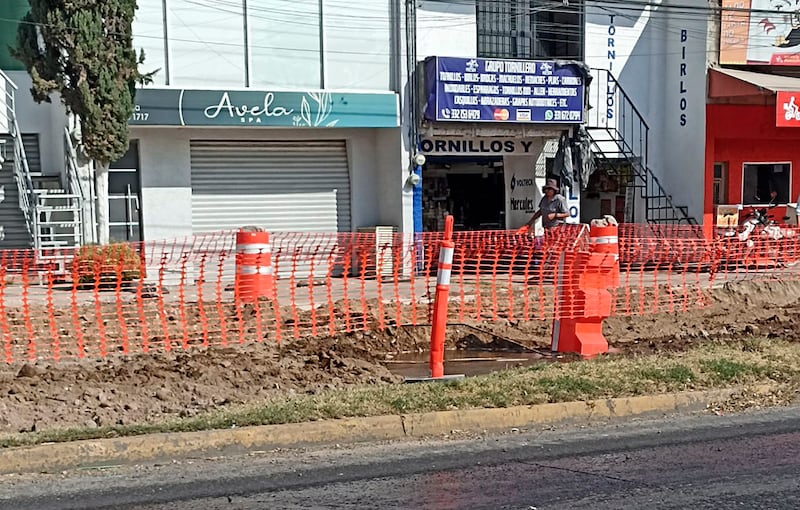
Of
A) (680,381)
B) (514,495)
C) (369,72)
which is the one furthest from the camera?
(369,72)

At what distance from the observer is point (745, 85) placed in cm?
1850

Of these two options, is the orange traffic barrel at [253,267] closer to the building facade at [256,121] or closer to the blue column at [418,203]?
the building facade at [256,121]

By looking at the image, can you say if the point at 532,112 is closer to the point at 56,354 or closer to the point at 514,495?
the point at 56,354

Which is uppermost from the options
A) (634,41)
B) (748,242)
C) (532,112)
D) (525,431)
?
(634,41)

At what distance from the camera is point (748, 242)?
16562 mm

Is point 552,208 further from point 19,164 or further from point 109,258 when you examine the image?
point 19,164

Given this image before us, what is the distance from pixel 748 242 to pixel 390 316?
8.83m

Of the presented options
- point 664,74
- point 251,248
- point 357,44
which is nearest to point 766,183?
point 664,74

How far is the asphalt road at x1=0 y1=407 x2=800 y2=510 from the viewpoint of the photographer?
518 cm

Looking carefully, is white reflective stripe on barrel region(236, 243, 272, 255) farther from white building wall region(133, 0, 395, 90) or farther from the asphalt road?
the asphalt road

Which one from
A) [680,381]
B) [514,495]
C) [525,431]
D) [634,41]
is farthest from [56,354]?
[634,41]

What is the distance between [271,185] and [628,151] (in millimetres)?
8368

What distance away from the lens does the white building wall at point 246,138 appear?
54.0 feet

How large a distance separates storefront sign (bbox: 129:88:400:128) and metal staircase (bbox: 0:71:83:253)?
177 centimetres
